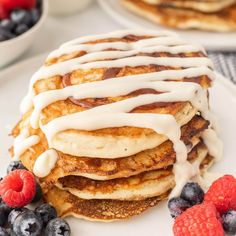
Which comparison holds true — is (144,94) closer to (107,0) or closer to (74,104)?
(74,104)

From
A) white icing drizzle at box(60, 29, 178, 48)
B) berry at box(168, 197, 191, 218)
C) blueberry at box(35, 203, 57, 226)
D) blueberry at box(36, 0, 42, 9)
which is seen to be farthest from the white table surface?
berry at box(168, 197, 191, 218)

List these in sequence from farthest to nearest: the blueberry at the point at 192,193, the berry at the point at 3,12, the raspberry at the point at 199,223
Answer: the berry at the point at 3,12 < the blueberry at the point at 192,193 < the raspberry at the point at 199,223

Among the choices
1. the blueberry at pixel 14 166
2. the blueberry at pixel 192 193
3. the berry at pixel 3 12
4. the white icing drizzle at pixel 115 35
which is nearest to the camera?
the blueberry at pixel 192 193

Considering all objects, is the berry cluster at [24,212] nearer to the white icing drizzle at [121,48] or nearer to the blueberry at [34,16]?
the white icing drizzle at [121,48]

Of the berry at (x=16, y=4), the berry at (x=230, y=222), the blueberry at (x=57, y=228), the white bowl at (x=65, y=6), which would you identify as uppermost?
the berry at (x=16, y=4)

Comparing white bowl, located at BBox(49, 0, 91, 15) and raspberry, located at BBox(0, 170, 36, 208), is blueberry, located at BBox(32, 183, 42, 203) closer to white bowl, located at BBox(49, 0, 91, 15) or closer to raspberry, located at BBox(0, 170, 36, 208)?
raspberry, located at BBox(0, 170, 36, 208)

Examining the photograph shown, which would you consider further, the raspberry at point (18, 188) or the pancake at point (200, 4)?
the pancake at point (200, 4)

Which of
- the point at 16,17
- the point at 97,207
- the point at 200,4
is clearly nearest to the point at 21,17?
the point at 16,17

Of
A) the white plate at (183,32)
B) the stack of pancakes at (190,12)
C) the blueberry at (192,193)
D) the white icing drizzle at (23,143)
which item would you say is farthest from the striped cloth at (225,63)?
the white icing drizzle at (23,143)
